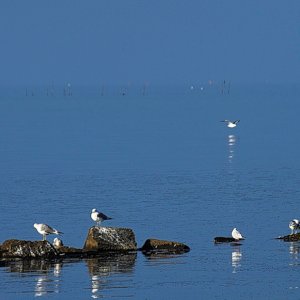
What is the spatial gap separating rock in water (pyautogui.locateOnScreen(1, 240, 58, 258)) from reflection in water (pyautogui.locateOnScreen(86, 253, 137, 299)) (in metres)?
1.40

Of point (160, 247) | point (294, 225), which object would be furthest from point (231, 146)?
point (160, 247)

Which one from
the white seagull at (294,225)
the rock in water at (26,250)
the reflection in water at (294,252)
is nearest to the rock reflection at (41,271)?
the rock in water at (26,250)

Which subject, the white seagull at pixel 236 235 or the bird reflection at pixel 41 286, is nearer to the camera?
the bird reflection at pixel 41 286

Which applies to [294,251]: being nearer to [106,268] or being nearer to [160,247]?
[160,247]

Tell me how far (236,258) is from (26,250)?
23.1 feet

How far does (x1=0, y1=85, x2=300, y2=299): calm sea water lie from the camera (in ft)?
124

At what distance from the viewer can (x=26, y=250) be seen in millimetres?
41312

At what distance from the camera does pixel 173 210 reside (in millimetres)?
56062

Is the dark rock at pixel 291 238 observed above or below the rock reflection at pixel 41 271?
above

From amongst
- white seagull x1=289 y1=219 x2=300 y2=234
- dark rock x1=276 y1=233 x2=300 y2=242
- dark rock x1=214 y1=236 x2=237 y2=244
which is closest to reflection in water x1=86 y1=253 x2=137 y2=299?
dark rock x1=214 y1=236 x2=237 y2=244

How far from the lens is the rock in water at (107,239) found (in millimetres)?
42250

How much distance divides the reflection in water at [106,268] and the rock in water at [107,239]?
0.38 metres

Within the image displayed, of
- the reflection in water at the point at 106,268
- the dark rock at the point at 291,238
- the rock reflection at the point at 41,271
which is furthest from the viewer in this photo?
the dark rock at the point at 291,238

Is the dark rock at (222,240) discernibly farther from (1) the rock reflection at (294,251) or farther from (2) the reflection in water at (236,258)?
(1) the rock reflection at (294,251)
